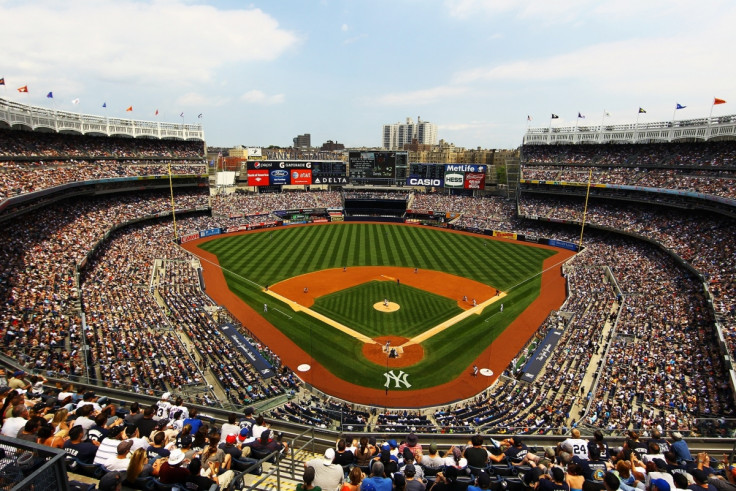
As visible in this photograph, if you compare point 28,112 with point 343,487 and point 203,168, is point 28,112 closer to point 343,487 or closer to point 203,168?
point 203,168

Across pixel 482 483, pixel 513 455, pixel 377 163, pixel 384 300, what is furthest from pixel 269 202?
pixel 482 483

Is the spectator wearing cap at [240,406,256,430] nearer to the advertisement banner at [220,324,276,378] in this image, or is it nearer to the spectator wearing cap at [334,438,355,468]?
the spectator wearing cap at [334,438,355,468]

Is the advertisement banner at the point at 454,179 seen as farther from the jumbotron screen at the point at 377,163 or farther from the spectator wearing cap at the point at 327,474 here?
the spectator wearing cap at the point at 327,474

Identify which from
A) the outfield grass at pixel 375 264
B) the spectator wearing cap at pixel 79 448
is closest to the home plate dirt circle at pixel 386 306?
the outfield grass at pixel 375 264

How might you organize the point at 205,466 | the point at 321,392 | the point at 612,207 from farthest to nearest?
1. the point at 612,207
2. the point at 321,392
3. the point at 205,466

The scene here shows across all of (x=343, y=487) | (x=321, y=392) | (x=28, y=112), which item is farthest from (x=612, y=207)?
(x=28, y=112)
